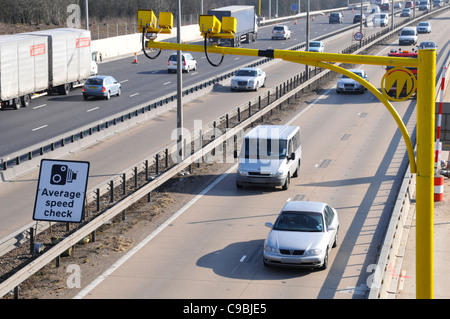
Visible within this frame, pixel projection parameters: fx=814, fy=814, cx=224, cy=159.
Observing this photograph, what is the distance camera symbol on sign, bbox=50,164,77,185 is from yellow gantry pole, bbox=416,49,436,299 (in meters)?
8.63

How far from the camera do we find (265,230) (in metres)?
20.8

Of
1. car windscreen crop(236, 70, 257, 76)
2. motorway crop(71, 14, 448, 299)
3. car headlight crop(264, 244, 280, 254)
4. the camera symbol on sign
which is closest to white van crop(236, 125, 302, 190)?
motorway crop(71, 14, 448, 299)

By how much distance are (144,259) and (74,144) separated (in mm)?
12450

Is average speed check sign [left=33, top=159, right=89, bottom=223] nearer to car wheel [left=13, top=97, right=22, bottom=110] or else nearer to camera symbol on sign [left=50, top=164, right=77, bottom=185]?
camera symbol on sign [left=50, top=164, right=77, bottom=185]

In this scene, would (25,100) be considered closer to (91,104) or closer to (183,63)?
(91,104)

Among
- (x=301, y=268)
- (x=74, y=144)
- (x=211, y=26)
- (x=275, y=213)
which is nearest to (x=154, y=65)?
(x=74, y=144)

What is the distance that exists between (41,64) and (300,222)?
28.5 metres

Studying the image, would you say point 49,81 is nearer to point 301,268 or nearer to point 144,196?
Result: point 144,196

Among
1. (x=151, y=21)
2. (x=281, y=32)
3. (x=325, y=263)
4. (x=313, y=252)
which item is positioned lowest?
(x=325, y=263)

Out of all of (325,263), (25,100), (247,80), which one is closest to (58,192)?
(325,263)

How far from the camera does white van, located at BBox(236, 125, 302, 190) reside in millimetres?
24906

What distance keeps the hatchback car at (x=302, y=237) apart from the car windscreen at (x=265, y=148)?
6.28 meters

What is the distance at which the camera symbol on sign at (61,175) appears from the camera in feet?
51.2
